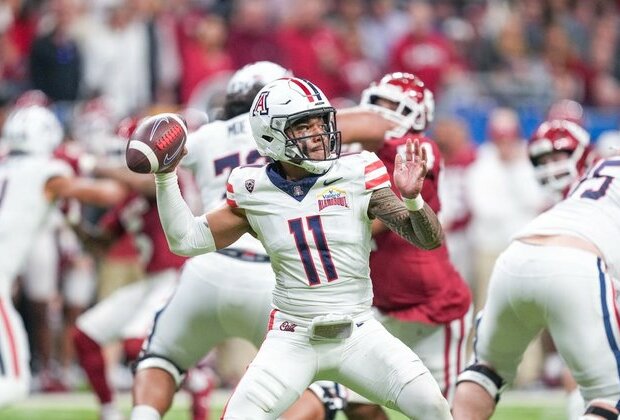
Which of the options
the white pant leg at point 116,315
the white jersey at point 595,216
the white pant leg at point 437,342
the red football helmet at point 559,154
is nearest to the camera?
the white jersey at point 595,216

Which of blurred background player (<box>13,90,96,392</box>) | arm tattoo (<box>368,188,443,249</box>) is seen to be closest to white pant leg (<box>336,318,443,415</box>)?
arm tattoo (<box>368,188,443,249</box>)

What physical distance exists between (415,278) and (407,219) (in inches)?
48.1

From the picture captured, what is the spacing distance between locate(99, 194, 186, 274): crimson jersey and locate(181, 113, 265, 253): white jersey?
1652mm

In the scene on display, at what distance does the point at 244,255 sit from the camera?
20.1ft

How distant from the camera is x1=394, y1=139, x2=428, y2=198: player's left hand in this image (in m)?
4.86

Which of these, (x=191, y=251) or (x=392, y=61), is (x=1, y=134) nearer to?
(x=392, y=61)

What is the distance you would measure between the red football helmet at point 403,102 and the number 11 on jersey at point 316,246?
1208 mm

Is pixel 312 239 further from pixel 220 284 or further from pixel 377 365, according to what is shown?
pixel 220 284

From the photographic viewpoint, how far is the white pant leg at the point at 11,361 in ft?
21.7

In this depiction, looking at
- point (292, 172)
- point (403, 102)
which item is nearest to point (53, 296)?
point (403, 102)

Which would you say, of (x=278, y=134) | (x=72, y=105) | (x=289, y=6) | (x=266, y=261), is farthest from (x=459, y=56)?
(x=278, y=134)

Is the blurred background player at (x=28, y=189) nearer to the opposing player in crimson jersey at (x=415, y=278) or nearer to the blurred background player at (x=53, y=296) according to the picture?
the opposing player in crimson jersey at (x=415, y=278)

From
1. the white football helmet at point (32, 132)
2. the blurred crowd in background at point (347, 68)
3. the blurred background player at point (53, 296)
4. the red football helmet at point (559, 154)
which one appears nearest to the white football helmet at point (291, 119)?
the red football helmet at point (559, 154)

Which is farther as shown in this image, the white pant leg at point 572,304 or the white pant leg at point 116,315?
the white pant leg at point 116,315
